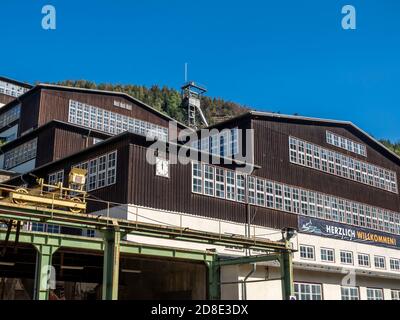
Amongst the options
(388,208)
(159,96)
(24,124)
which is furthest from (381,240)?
(159,96)

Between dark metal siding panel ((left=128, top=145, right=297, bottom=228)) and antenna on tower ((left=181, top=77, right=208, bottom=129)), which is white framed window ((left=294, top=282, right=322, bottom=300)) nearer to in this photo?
dark metal siding panel ((left=128, top=145, right=297, bottom=228))

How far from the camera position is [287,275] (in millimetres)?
23438

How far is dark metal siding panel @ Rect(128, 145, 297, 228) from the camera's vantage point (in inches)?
1080

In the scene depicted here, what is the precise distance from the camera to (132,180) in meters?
27.2

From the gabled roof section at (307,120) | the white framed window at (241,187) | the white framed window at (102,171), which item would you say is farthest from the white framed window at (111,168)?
the gabled roof section at (307,120)

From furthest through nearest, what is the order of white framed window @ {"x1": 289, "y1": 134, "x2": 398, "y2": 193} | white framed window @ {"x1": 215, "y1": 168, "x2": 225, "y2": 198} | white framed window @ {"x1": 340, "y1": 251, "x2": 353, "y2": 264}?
white framed window @ {"x1": 289, "y1": 134, "x2": 398, "y2": 193}, white framed window @ {"x1": 340, "y1": 251, "x2": 353, "y2": 264}, white framed window @ {"x1": 215, "y1": 168, "x2": 225, "y2": 198}

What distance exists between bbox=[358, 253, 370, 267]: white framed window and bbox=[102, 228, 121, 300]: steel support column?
24703 mm

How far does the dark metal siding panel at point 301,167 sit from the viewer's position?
34.7m

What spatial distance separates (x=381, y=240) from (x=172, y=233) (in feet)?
84.7

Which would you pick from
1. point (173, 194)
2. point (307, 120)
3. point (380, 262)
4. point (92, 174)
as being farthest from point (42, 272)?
point (380, 262)

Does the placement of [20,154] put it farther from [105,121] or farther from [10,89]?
[10,89]

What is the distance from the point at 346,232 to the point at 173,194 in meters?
15.9

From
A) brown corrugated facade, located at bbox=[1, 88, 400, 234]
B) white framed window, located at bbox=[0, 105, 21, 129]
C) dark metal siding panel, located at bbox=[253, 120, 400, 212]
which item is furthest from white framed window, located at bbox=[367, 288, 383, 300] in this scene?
white framed window, located at bbox=[0, 105, 21, 129]

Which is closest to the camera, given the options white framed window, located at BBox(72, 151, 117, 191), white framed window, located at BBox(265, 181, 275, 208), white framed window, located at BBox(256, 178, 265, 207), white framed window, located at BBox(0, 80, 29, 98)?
white framed window, located at BBox(72, 151, 117, 191)
